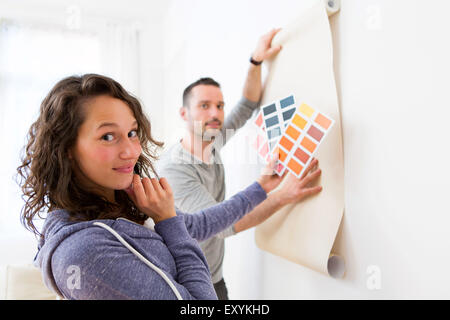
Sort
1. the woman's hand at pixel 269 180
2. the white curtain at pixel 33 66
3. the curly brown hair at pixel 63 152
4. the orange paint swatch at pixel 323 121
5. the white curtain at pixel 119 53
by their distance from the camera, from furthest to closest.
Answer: the white curtain at pixel 119 53
the white curtain at pixel 33 66
the woman's hand at pixel 269 180
the orange paint swatch at pixel 323 121
the curly brown hair at pixel 63 152

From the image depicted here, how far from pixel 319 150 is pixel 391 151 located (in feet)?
0.94

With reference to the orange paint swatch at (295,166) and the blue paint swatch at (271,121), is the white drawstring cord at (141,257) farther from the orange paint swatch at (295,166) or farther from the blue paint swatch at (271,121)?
the blue paint swatch at (271,121)

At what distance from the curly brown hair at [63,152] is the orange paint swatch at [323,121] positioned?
59cm

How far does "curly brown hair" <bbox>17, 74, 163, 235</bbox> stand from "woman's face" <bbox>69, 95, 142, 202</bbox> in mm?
16

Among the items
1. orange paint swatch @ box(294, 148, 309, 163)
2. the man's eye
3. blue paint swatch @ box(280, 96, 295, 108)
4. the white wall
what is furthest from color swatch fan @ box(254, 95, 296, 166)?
the man's eye

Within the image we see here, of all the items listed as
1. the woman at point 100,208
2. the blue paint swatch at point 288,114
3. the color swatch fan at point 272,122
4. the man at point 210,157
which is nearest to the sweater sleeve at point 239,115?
the man at point 210,157

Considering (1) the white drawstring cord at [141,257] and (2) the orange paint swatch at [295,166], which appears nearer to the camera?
(1) the white drawstring cord at [141,257]

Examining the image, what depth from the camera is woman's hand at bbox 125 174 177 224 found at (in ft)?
2.45

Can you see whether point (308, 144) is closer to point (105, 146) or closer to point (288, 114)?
point (288, 114)

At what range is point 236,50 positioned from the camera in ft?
5.96

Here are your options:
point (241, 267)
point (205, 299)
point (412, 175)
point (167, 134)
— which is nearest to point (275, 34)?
point (412, 175)

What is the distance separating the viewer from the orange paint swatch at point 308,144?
1076 millimetres

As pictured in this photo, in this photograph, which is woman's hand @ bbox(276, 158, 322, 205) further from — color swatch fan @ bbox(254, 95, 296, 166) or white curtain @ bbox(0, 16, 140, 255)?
white curtain @ bbox(0, 16, 140, 255)

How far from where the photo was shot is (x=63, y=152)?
68cm
